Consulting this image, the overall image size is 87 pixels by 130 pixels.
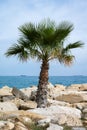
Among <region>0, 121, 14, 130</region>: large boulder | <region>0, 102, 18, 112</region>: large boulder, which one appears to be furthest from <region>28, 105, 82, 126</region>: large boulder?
<region>0, 121, 14, 130</region>: large boulder

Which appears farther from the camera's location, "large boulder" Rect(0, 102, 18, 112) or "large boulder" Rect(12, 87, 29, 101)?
"large boulder" Rect(12, 87, 29, 101)

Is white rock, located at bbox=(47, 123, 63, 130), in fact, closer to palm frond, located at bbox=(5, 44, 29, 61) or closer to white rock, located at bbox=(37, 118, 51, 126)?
white rock, located at bbox=(37, 118, 51, 126)

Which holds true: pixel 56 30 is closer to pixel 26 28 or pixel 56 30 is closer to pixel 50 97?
pixel 26 28

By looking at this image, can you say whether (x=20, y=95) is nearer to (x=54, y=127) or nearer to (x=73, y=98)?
(x=73, y=98)

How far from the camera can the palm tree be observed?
17734mm

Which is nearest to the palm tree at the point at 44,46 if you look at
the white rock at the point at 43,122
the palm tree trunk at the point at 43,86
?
the palm tree trunk at the point at 43,86

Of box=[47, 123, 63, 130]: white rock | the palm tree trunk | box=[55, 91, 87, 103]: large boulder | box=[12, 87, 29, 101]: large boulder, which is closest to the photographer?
box=[47, 123, 63, 130]: white rock

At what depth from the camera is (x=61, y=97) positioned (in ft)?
69.3

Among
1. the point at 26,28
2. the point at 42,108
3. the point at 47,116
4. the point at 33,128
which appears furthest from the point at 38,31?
the point at 33,128

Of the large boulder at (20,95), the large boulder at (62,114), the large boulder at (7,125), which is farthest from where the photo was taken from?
the large boulder at (20,95)

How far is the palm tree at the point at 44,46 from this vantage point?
1773 centimetres

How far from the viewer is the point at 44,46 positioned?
17781 millimetres

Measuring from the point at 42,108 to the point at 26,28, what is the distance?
3340 mm

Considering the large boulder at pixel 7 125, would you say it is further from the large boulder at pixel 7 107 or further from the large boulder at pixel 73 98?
the large boulder at pixel 73 98
